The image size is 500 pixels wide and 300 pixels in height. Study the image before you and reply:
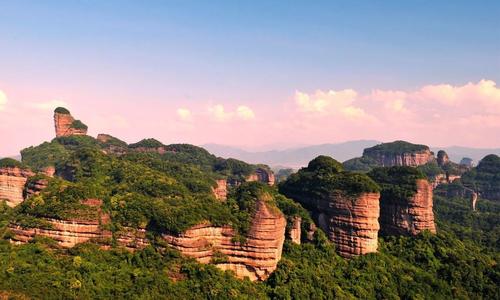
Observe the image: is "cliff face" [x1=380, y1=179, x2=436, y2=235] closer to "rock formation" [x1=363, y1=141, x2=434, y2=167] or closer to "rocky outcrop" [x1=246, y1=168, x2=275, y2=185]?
"rocky outcrop" [x1=246, y1=168, x2=275, y2=185]

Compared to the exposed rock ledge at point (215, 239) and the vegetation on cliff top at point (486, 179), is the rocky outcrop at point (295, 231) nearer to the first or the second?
the exposed rock ledge at point (215, 239)

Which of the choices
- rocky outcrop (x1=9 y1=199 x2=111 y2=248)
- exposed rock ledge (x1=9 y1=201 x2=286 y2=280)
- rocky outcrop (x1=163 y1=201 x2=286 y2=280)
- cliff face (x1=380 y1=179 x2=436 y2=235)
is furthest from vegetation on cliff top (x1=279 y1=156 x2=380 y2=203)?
rocky outcrop (x1=9 y1=199 x2=111 y2=248)

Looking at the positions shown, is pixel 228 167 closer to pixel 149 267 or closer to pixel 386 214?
pixel 386 214

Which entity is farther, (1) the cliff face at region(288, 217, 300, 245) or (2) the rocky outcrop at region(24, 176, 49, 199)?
(2) the rocky outcrop at region(24, 176, 49, 199)

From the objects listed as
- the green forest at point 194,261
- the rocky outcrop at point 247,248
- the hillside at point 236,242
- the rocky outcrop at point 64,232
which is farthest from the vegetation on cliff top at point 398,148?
the rocky outcrop at point 64,232

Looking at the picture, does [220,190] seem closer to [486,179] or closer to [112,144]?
[112,144]

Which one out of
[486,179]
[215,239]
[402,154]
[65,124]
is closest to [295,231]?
[215,239]
